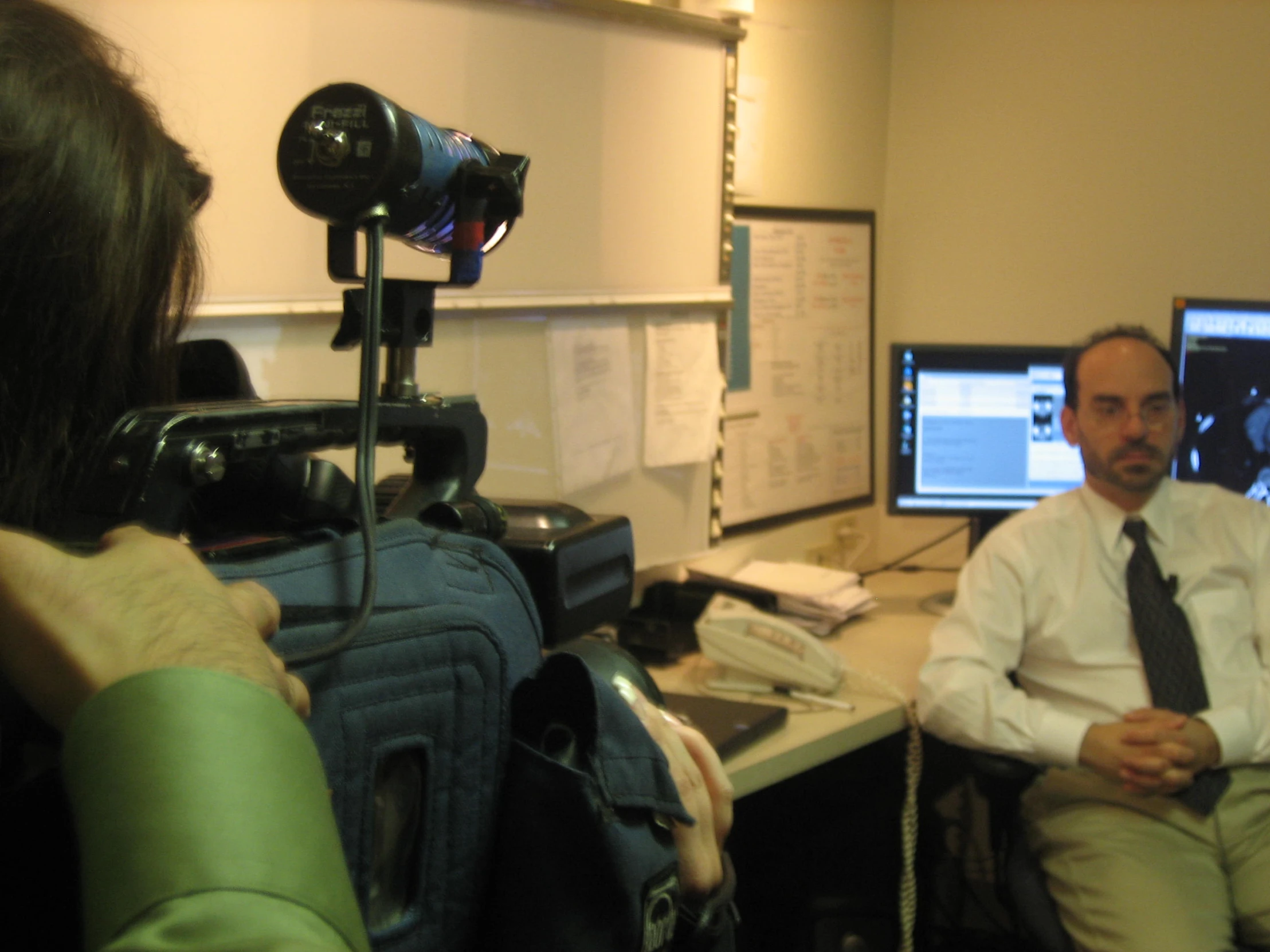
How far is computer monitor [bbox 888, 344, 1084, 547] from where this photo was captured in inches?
92.0

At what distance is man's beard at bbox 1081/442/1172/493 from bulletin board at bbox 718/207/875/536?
2.32 ft

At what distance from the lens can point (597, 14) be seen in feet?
5.88

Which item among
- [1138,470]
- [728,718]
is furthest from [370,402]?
[1138,470]

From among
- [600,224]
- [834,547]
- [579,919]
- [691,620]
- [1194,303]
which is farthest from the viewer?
[834,547]

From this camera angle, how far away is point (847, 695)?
177cm

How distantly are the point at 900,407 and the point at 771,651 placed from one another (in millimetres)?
845

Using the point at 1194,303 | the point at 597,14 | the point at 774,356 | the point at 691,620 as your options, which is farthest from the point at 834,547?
the point at 597,14

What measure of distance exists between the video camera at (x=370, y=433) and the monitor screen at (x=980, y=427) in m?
1.58

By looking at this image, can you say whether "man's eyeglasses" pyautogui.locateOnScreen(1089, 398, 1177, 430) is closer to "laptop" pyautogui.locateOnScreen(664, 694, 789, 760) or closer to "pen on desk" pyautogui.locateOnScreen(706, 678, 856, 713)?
"pen on desk" pyautogui.locateOnScreen(706, 678, 856, 713)

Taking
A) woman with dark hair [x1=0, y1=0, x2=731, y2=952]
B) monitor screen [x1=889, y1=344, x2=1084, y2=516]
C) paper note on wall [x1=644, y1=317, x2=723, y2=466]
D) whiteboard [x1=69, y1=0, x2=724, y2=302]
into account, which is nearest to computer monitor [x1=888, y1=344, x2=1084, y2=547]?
monitor screen [x1=889, y1=344, x2=1084, y2=516]

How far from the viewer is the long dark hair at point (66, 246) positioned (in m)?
0.60

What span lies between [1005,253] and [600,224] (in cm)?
123

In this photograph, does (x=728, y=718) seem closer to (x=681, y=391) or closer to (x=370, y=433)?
(x=681, y=391)

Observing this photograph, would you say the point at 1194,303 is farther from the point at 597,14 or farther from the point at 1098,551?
the point at 597,14
